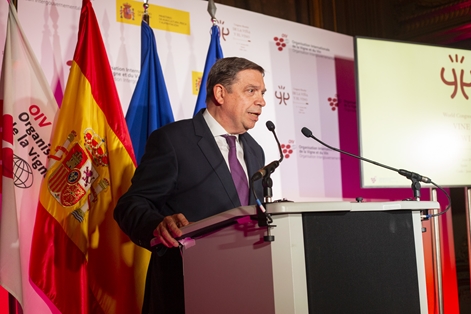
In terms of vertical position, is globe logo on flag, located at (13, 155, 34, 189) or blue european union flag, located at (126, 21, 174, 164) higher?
blue european union flag, located at (126, 21, 174, 164)

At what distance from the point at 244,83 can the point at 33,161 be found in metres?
1.20

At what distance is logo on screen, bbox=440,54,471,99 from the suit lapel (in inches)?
103

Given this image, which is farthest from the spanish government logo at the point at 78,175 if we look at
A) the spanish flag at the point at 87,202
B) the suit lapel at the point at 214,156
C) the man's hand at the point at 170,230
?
the man's hand at the point at 170,230

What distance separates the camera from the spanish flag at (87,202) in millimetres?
2990

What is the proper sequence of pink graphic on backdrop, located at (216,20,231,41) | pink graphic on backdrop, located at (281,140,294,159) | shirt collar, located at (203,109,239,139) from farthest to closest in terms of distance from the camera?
pink graphic on backdrop, located at (281,140,294,159) → pink graphic on backdrop, located at (216,20,231,41) → shirt collar, located at (203,109,239,139)

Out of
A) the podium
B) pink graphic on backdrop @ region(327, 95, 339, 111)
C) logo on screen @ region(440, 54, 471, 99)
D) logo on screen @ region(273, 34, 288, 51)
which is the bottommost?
the podium

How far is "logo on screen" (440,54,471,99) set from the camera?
4602mm

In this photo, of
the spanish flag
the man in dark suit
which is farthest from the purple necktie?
the spanish flag

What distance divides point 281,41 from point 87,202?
2.21 m

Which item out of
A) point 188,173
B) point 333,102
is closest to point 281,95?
point 333,102

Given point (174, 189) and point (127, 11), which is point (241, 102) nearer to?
point (174, 189)

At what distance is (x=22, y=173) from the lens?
10.0 feet

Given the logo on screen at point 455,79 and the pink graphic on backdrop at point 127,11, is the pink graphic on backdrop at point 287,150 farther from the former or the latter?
the pink graphic on backdrop at point 127,11

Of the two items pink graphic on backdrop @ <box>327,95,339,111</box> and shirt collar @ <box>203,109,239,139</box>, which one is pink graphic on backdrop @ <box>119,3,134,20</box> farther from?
pink graphic on backdrop @ <box>327,95,339,111</box>
